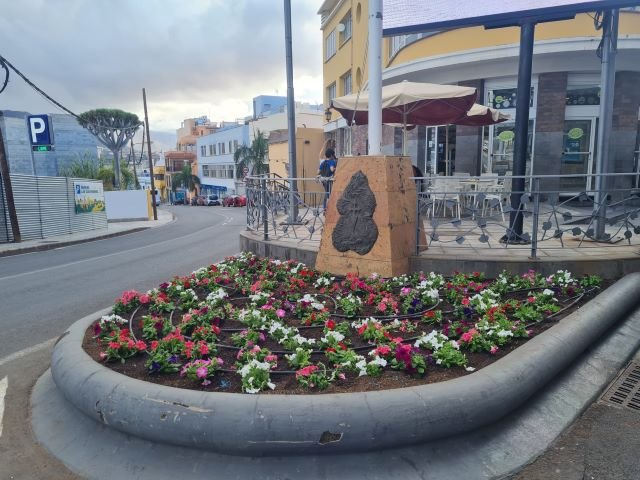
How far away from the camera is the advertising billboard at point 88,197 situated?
19547mm

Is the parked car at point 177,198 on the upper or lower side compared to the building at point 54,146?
lower

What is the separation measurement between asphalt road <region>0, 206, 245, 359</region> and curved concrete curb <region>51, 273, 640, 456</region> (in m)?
3.05

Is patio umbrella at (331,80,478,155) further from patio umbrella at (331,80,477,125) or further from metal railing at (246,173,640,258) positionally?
metal railing at (246,173,640,258)

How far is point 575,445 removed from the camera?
282cm

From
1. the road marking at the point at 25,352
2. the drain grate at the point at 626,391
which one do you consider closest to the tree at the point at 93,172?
the road marking at the point at 25,352

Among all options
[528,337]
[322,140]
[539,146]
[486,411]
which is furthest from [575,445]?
[322,140]

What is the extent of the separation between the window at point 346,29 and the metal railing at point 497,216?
1441 centimetres

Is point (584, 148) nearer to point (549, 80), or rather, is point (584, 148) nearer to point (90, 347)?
point (549, 80)

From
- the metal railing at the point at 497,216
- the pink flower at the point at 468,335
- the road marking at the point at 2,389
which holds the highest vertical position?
the metal railing at the point at 497,216

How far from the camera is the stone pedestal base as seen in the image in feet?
18.5

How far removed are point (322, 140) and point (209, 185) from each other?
4288 centimetres

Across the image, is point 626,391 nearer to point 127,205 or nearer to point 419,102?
point 419,102

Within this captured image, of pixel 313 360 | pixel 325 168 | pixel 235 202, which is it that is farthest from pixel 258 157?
pixel 313 360

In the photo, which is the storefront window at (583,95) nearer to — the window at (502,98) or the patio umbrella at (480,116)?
the window at (502,98)
